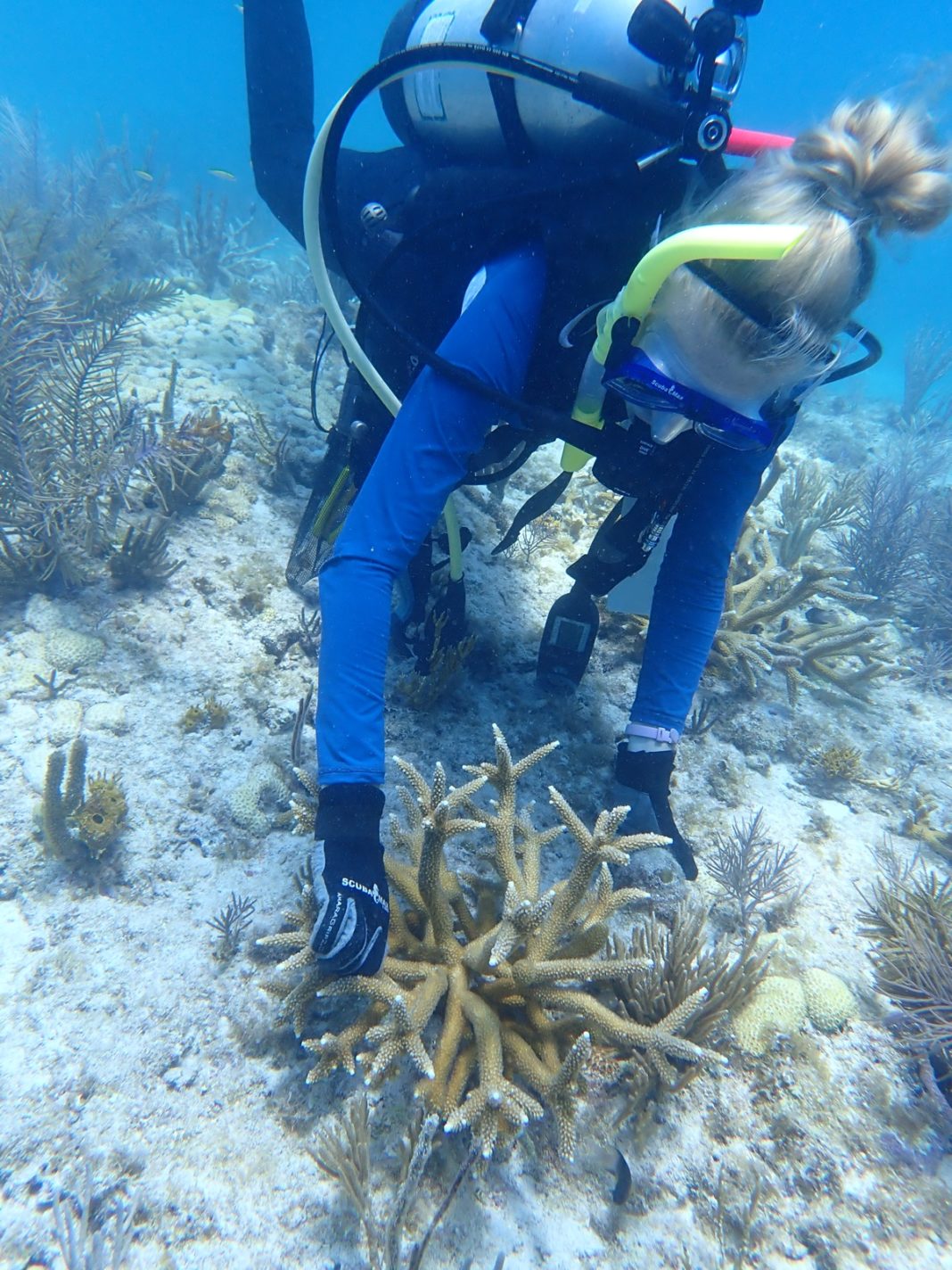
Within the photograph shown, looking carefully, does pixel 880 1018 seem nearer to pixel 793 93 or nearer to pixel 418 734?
pixel 418 734

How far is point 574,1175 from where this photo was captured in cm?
207

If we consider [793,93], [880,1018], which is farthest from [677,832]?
[793,93]

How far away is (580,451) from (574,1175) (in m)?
2.53

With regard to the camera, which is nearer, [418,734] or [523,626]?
[418,734]

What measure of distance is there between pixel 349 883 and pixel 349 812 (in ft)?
0.74

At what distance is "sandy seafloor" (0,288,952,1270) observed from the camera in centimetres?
195

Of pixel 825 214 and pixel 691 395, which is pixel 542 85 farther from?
pixel 691 395

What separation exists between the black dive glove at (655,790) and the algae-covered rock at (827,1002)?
1.91 ft

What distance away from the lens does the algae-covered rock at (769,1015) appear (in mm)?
2426

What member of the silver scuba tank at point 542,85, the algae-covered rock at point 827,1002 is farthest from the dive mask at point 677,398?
the algae-covered rock at point 827,1002

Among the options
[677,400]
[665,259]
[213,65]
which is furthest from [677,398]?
[213,65]

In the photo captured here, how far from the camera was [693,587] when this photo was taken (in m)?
3.08

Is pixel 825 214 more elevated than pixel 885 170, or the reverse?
pixel 885 170

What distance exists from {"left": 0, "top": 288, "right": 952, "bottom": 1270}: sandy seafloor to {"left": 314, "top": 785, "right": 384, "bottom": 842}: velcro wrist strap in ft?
2.27
